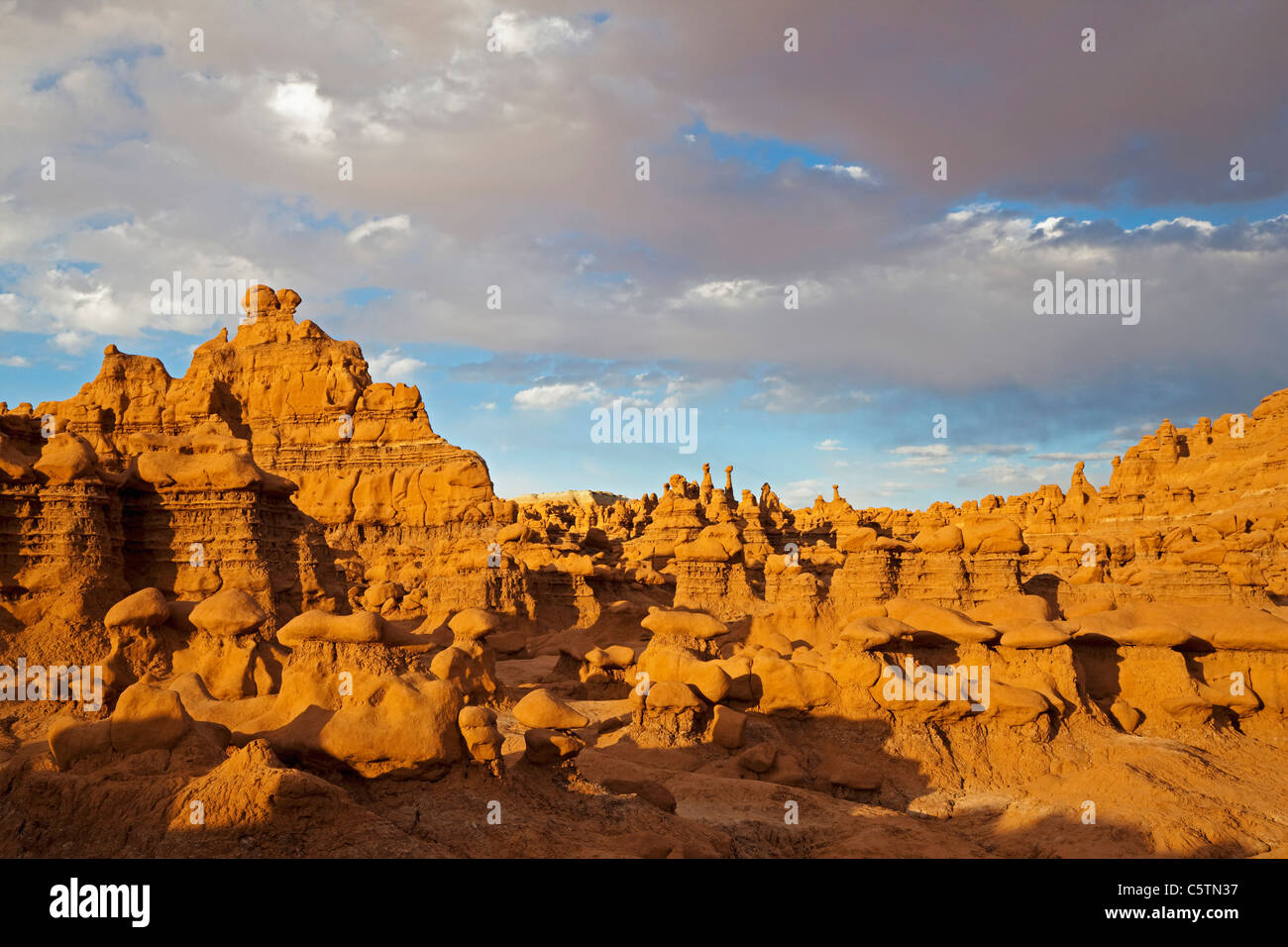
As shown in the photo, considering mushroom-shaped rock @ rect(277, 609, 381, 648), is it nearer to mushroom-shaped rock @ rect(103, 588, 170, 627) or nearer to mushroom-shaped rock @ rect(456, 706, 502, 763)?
mushroom-shaped rock @ rect(456, 706, 502, 763)

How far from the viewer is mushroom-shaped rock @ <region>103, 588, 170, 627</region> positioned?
53.7ft

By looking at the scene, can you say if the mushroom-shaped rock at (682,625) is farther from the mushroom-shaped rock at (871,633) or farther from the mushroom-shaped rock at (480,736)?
the mushroom-shaped rock at (480,736)

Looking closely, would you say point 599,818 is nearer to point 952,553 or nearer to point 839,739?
point 839,739

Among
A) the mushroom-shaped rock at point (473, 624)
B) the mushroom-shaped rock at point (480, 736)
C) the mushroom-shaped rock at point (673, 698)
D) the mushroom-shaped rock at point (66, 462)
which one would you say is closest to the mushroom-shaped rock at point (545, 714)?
the mushroom-shaped rock at point (480, 736)

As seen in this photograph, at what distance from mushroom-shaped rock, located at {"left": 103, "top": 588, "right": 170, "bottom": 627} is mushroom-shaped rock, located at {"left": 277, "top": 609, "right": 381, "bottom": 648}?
4472 mm

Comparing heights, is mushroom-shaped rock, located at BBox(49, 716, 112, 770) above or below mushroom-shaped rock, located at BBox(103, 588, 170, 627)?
below

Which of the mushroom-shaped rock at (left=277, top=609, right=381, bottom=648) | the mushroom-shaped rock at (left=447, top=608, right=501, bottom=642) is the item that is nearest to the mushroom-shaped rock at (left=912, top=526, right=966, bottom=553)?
the mushroom-shaped rock at (left=447, top=608, right=501, bottom=642)

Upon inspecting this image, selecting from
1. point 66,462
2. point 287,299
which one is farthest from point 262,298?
point 66,462

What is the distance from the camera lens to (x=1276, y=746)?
57.5 ft

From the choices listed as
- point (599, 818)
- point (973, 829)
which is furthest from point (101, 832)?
point (973, 829)

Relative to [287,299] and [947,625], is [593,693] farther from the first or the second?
[287,299]

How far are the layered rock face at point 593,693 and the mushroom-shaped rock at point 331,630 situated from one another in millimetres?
48

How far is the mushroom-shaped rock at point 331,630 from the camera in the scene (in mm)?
13578
